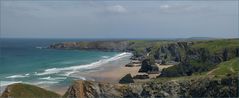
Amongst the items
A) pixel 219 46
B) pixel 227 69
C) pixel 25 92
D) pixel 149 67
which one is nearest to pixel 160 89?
pixel 25 92

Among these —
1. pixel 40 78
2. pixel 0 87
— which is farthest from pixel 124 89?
pixel 40 78

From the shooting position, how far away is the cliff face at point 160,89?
110 ft

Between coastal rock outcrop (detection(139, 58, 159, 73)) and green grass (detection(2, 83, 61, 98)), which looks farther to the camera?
coastal rock outcrop (detection(139, 58, 159, 73))

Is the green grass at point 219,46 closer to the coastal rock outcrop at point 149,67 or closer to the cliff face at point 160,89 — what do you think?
the coastal rock outcrop at point 149,67

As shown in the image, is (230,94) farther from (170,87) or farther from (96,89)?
(96,89)

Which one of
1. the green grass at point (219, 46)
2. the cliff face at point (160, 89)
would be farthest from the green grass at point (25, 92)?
the green grass at point (219, 46)

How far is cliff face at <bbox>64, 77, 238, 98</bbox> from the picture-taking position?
Result: 110ft

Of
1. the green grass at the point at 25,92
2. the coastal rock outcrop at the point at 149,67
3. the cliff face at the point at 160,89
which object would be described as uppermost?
the green grass at the point at 25,92

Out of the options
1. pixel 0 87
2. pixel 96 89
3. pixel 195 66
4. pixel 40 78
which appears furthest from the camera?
pixel 40 78

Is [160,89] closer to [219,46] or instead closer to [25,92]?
[25,92]

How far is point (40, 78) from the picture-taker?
237ft

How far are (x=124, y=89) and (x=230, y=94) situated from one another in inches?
343

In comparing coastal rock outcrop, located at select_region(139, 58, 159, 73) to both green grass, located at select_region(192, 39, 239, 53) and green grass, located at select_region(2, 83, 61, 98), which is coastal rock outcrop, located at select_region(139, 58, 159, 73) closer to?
green grass, located at select_region(192, 39, 239, 53)

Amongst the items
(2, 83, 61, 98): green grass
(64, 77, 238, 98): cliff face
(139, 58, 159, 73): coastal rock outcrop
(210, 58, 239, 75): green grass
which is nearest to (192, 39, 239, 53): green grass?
(139, 58, 159, 73): coastal rock outcrop
